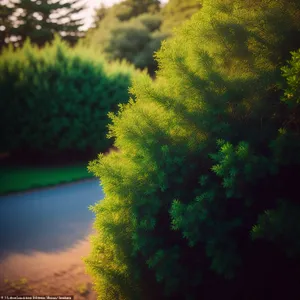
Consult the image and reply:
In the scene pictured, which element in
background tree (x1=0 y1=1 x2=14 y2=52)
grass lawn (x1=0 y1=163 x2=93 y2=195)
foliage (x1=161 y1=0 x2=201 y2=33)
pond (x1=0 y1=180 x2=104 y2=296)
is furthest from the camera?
background tree (x1=0 y1=1 x2=14 y2=52)

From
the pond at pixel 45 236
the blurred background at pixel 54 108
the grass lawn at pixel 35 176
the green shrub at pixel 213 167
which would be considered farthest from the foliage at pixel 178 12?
the green shrub at pixel 213 167

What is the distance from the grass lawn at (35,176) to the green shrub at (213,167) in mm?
6895

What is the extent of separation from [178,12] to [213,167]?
29749mm

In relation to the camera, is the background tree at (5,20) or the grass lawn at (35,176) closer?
the grass lawn at (35,176)

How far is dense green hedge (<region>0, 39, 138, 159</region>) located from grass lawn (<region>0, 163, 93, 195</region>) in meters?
1.07

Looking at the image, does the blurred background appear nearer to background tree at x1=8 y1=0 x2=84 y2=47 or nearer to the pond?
the pond

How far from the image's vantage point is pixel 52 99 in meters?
11.9

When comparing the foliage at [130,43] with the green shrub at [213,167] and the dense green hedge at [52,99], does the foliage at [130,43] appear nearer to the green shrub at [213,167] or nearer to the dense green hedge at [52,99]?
the dense green hedge at [52,99]

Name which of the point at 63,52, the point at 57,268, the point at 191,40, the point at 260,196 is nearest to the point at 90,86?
the point at 63,52

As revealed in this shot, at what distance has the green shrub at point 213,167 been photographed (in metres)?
2.43

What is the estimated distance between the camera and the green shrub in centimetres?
243

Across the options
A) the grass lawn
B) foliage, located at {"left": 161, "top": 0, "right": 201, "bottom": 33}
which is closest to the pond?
the grass lawn

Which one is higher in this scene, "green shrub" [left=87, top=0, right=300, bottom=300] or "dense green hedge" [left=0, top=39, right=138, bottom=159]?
"dense green hedge" [left=0, top=39, right=138, bottom=159]

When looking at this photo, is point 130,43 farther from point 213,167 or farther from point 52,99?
point 213,167
